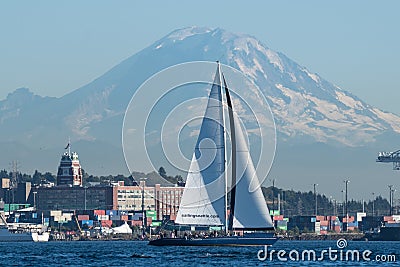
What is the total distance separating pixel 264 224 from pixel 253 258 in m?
13.5

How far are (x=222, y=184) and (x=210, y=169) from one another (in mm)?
1854

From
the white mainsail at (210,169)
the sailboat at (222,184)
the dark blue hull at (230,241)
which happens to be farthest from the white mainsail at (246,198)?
the white mainsail at (210,169)

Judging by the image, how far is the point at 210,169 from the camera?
12231 cm

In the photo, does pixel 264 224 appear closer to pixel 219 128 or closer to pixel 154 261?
pixel 219 128

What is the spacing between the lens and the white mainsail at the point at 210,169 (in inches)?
4808

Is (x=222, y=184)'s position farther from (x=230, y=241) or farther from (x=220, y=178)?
(x=230, y=241)

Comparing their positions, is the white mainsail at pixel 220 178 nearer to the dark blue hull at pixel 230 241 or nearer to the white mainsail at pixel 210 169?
the white mainsail at pixel 210 169

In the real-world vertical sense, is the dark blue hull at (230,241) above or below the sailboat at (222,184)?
below

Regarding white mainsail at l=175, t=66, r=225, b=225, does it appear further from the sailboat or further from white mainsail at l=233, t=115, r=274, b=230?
white mainsail at l=233, t=115, r=274, b=230

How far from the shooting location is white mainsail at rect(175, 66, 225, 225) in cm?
12212

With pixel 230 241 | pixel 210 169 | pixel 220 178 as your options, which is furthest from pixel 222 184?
pixel 230 241

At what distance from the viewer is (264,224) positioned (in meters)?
123

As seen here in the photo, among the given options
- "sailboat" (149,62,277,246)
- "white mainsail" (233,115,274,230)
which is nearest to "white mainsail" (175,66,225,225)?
A: "sailboat" (149,62,277,246)

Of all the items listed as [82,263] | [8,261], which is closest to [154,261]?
[82,263]
